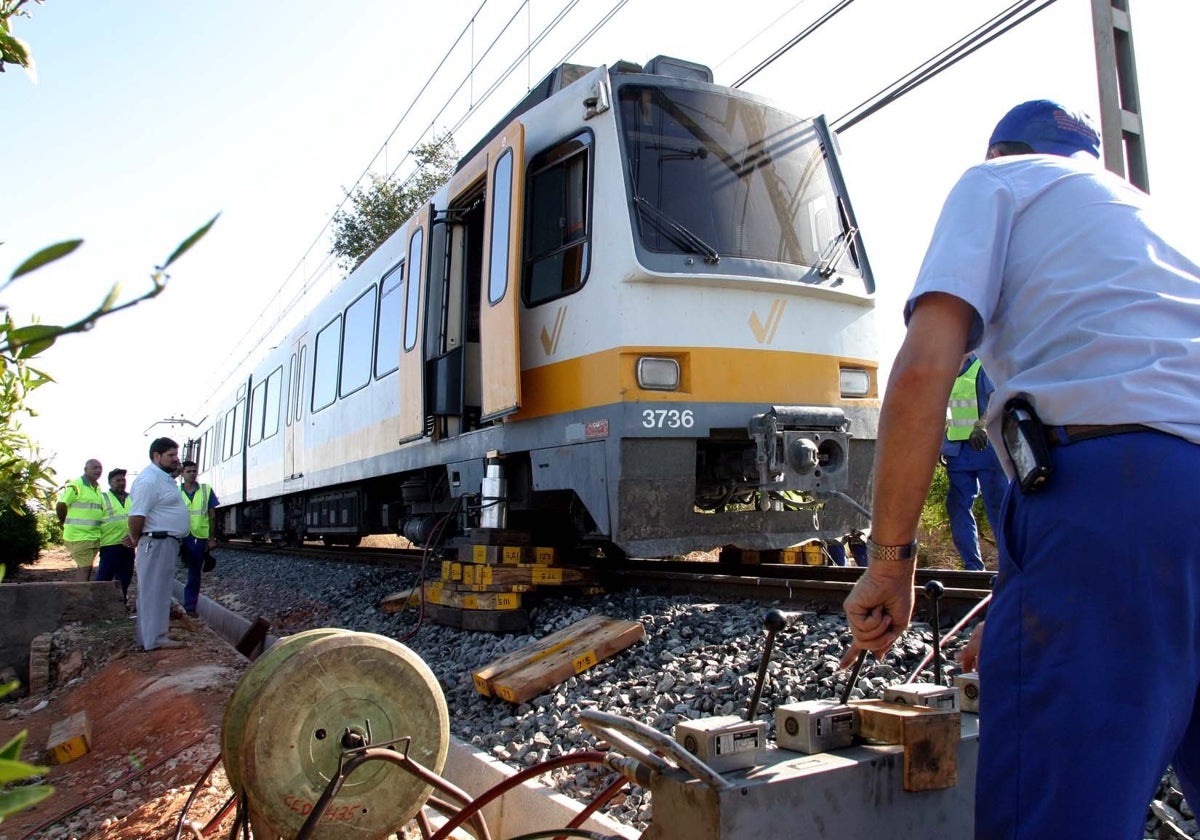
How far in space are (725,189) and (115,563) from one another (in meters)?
8.50

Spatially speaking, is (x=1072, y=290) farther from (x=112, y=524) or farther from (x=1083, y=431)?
(x=112, y=524)

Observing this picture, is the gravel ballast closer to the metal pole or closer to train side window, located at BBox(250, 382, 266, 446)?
the metal pole

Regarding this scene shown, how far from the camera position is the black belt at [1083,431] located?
1645 millimetres

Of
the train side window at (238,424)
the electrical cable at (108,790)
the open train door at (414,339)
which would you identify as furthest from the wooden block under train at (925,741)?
the train side window at (238,424)

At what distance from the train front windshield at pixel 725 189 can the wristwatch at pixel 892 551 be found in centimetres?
417

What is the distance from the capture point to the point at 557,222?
21.5 feet

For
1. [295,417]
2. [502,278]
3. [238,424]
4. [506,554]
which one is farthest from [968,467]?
[238,424]

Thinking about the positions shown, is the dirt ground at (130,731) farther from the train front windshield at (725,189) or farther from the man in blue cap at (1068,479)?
the train front windshield at (725,189)

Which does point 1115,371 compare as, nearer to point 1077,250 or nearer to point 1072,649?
point 1077,250

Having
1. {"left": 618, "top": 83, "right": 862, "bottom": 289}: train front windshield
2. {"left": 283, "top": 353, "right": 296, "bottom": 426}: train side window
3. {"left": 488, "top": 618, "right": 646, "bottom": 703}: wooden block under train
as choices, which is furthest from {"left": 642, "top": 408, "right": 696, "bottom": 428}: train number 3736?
{"left": 283, "top": 353, "right": 296, "bottom": 426}: train side window

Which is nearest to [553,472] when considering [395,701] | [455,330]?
[455,330]

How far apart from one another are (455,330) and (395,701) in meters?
4.72

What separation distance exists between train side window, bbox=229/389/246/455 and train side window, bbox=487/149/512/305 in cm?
1355

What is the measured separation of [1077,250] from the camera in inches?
70.7
